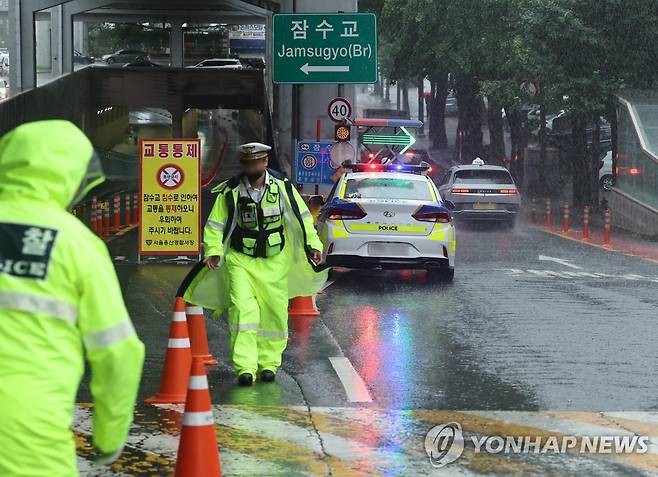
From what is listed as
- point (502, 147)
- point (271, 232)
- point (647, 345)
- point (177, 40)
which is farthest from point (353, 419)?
point (177, 40)

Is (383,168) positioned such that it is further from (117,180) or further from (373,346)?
(117,180)

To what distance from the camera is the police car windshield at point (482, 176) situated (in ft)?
101

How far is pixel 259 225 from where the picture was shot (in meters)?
9.73

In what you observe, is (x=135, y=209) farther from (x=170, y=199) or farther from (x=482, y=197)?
(x=170, y=199)

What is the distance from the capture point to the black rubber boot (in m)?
9.76

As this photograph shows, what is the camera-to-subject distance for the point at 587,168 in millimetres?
37531

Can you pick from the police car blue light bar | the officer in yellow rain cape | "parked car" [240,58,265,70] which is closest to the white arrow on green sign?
the police car blue light bar

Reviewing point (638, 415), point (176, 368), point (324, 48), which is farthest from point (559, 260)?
point (176, 368)

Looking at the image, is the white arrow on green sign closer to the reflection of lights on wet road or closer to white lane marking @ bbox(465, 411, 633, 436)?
the reflection of lights on wet road

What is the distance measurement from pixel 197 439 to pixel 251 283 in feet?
11.1

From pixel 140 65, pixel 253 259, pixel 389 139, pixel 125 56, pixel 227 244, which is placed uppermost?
pixel 125 56
